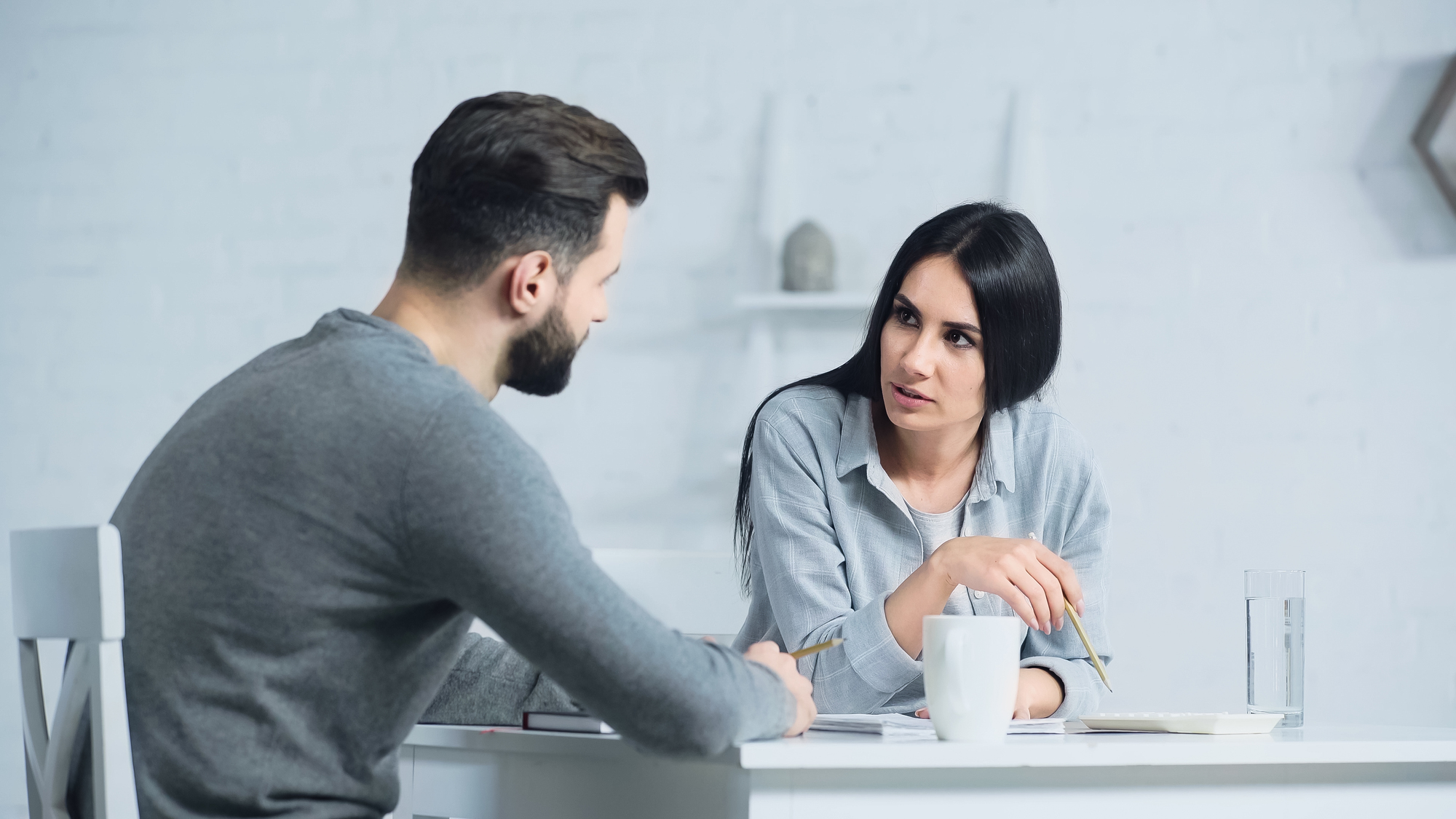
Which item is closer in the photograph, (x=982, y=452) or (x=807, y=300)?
(x=982, y=452)

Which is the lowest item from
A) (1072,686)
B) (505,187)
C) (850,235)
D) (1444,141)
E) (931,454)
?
(1072,686)

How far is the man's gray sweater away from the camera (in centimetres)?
75

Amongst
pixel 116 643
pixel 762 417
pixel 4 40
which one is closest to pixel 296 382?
pixel 116 643

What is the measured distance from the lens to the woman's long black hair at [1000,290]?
1463 millimetres

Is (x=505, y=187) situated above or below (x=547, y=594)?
above

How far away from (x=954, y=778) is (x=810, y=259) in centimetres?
160

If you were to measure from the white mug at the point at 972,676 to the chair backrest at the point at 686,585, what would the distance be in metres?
0.77

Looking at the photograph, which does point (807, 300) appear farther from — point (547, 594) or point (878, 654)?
point (547, 594)

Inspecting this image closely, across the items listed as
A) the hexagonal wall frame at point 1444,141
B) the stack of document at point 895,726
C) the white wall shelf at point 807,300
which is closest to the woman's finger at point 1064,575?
the stack of document at point 895,726

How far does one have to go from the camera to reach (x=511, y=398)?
241cm

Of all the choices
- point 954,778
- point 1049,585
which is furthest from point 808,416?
point 954,778

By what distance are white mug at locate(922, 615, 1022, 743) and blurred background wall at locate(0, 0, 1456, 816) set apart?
1.52 metres

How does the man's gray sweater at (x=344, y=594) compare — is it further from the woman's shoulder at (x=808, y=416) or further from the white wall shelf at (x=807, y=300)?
the white wall shelf at (x=807, y=300)

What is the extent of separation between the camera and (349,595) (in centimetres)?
80
